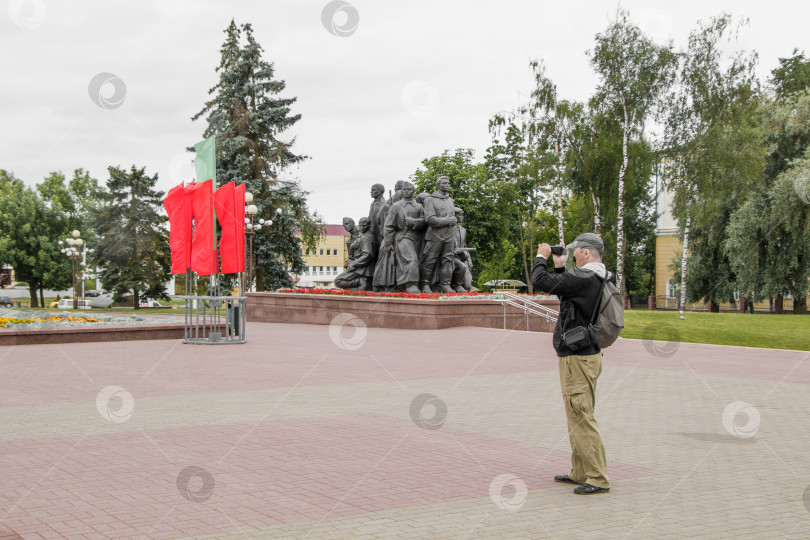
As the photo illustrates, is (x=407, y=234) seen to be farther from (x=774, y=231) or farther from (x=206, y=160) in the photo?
(x=774, y=231)

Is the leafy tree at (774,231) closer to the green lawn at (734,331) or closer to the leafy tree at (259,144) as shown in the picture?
the green lawn at (734,331)

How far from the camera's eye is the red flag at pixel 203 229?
16969mm

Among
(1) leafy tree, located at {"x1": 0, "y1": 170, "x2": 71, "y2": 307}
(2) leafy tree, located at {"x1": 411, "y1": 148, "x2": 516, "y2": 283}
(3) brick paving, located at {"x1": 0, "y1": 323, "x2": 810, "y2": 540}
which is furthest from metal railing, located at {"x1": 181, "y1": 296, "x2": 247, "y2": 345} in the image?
(1) leafy tree, located at {"x1": 0, "y1": 170, "x2": 71, "y2": 307}

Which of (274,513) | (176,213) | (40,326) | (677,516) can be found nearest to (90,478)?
(274,513)

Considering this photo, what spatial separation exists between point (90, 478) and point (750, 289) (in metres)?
36.5

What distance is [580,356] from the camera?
5227 mm

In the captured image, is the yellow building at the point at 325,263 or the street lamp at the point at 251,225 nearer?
the street lamp at the point at 251,225

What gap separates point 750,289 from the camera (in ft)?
122

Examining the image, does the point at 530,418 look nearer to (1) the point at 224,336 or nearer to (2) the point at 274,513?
(2) the point at 274,513

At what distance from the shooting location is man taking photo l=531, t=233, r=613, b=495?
5.18 metres

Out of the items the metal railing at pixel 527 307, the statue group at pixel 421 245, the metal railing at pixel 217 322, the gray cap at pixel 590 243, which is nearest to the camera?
the gray cap at pixel 590 243

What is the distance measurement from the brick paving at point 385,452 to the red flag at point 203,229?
441 centimetres

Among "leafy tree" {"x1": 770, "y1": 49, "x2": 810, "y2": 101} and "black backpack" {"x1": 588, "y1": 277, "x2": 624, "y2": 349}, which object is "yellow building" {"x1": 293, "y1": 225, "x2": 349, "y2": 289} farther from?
"black backpack" {"x1": 588, "y1": 277, "x2": 624, "y2": 349}

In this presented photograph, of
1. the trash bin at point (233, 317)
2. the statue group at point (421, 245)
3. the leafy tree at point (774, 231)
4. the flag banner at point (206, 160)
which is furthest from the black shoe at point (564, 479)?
the leafy tree at point (774, 231)
